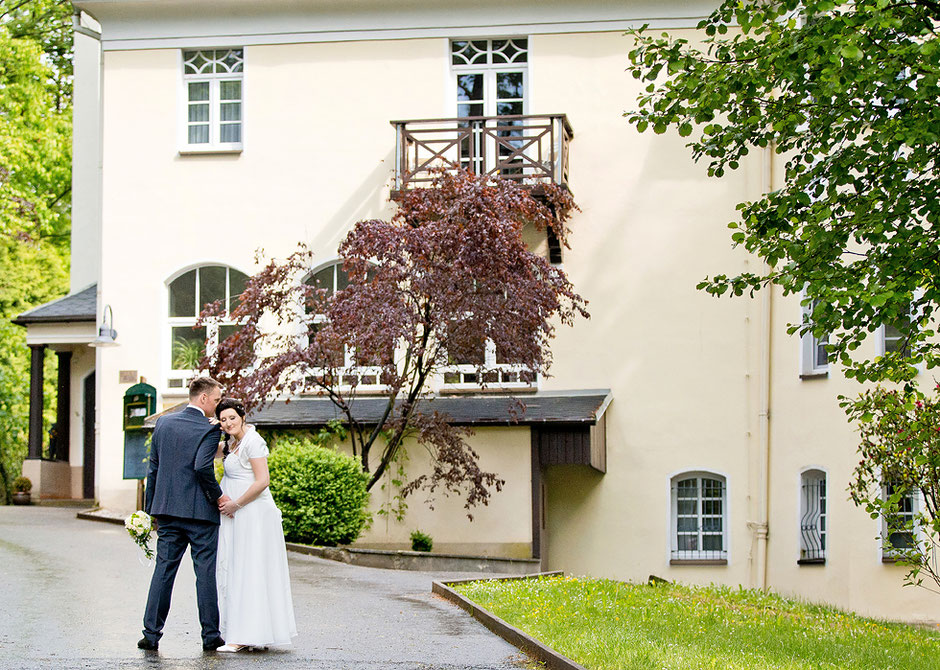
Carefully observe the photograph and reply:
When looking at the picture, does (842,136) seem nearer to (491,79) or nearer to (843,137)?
(843,137)

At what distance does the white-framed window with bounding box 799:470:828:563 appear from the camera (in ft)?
64.9

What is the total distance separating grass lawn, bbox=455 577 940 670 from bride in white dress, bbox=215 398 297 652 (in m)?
1.97

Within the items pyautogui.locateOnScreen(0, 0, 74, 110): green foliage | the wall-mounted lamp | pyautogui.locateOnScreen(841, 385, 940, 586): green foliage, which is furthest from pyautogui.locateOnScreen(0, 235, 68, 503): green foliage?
pyautogui.locateOnScreen(841, 385, 940, 586): green foliage

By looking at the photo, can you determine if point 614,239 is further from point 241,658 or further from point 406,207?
point 241,658

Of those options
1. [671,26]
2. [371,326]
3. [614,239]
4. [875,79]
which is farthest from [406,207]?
[875,79]

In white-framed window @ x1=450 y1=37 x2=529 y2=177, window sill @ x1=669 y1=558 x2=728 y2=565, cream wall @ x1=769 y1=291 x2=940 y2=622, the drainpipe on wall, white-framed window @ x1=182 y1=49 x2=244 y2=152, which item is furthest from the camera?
white-framed window @ x1=182 y1=49 x2=244 y2=152

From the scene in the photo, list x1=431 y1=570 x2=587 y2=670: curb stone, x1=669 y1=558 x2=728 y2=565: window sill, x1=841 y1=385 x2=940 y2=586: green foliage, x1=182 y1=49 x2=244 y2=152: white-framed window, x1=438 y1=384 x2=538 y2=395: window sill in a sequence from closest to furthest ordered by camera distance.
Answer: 1. x1=431 y1=570 x2=587 y2=670: curb stone
2. x1=841 y1=385 x2=940 y2=586: green foliage
3. x1=669 y1=558 x2=728 y2=565: window sill
4. x1=438 y1=384 x2=538 y2=395: window sill
5. x1=182 y1=49 x2=244 y2=152: white-framed window

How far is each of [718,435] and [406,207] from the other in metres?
6.17

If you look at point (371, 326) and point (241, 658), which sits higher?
point (371, 326)

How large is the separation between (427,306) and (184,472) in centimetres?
894

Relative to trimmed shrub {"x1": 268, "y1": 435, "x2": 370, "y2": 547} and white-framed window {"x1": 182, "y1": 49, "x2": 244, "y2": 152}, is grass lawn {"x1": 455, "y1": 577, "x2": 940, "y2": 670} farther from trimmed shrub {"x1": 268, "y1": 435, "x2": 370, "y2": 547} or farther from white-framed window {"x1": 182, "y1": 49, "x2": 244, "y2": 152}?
white-framed window {"x1": 182, "y1": 49, "x2": 244, "y2": 152}

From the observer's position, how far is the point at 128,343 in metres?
22.0

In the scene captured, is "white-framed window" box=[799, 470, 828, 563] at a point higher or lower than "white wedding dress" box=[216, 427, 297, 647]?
lower

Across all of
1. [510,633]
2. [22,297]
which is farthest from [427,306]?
[22,297]
